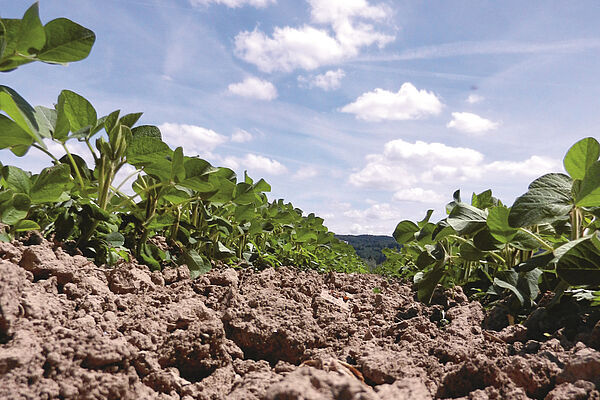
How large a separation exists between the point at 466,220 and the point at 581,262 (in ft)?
1.67

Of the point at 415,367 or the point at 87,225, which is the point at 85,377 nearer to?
the point at 415,367

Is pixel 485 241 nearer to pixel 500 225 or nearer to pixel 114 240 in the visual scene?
pixel 500 225

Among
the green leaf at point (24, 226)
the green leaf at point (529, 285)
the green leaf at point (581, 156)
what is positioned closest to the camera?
the green leaf at point (581, 156)

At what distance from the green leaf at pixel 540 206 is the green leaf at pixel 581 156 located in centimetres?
7

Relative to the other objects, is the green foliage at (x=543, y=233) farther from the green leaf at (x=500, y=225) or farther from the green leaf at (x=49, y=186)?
the green leaf at (x=49, y=186)

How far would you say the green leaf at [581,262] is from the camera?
48.6 inches

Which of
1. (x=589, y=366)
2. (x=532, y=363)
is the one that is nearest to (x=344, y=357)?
(x=532, y=363)

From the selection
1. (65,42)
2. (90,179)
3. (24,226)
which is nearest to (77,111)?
(90,179)

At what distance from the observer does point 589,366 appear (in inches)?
39.4

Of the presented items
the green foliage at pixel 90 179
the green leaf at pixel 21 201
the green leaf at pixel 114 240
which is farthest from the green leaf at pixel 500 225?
the green leaf at pixel 21 201

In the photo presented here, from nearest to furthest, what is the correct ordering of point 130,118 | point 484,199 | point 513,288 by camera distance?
point 513,288
point 130,118
point 484,199

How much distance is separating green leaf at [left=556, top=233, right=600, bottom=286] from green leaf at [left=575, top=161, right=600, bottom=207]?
0.48ft

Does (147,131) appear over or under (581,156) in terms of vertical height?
over

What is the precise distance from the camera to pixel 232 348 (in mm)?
1296
